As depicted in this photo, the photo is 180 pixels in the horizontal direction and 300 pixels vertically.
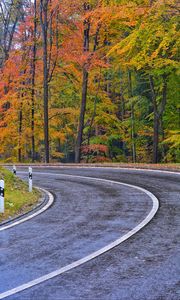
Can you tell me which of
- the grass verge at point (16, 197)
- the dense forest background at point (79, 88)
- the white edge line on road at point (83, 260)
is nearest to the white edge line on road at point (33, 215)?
the grass verge at point (16, 197)

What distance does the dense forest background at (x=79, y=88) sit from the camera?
29.0 m

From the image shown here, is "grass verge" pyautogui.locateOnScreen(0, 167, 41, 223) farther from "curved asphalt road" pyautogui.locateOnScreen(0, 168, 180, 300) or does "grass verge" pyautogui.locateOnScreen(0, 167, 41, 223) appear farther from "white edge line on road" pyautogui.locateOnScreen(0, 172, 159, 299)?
"white edge line on road" pyautogui.locateOnScreen(0, 172, 159, 299)

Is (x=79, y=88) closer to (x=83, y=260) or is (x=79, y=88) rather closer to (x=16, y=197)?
(x=16, y=197)

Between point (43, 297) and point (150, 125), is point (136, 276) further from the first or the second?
point (150, 125)

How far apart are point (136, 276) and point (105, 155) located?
31887mm

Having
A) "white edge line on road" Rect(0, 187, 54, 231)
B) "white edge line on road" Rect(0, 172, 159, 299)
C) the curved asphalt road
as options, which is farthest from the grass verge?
"white edge line on road" Rect(0, 172, 159, 299)

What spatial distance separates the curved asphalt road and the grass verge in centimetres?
93

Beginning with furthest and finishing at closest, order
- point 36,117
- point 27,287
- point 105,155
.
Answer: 1. point 105,155
2. point 36,117
3. point 27,287

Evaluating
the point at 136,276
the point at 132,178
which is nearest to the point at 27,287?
the point at 136,276

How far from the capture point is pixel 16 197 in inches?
543

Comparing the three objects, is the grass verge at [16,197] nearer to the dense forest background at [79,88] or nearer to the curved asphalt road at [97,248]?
the curved asphalt road at [97,248]

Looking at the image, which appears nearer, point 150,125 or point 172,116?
point 172,116

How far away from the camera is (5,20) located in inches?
1521

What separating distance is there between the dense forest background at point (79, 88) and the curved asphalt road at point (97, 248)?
1568 centimetres
